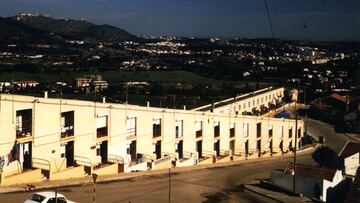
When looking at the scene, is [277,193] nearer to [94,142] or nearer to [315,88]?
[94,142]

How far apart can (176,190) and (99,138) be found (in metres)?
8.12

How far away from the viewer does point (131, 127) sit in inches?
1346

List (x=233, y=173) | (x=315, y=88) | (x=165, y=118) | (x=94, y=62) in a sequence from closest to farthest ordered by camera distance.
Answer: (x=233, y=173) < (x=165, y=118) < (x=315, y=88) < (x=94, y=62)

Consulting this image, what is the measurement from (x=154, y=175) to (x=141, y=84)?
81.0 meters

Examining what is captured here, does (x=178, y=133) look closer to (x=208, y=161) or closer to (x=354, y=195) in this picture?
(x=208, y=161)

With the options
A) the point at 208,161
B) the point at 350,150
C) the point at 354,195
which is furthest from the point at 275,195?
the point at 350,150

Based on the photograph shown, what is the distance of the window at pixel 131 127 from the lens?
111 ft

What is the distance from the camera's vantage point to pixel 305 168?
1072 inches

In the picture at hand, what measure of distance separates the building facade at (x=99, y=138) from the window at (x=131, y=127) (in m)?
0.05

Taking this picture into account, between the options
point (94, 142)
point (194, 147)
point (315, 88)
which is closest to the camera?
point (94, 142)

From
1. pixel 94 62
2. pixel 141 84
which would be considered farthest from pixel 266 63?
Result: pixel 141 84

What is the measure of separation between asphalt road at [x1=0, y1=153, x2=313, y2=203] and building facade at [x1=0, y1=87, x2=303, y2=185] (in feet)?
8.67

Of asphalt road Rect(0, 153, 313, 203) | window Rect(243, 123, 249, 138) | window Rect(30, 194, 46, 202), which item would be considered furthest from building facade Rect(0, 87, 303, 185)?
window Rect(30, 194, 46, 202)

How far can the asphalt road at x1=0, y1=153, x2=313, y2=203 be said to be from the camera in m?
20.5
